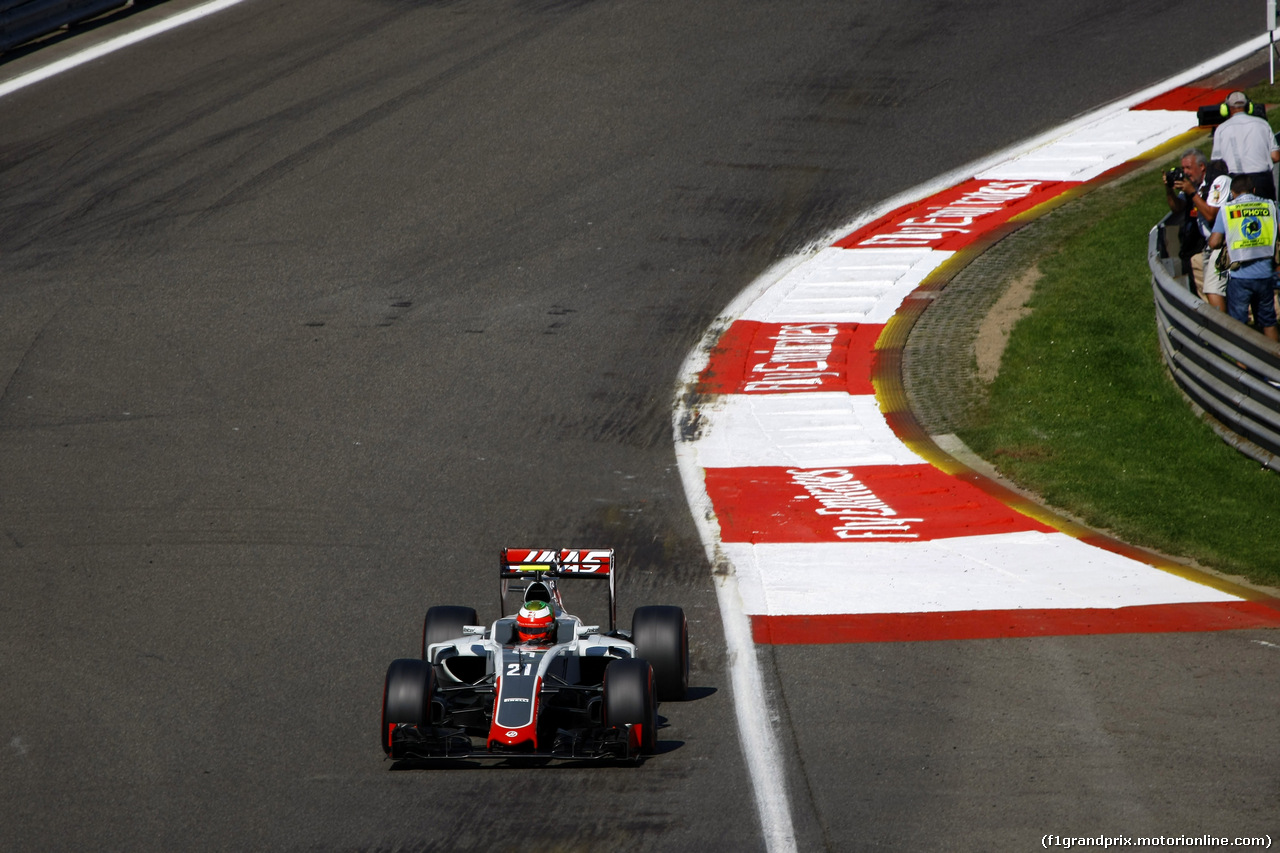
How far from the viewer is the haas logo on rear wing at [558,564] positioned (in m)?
8.42

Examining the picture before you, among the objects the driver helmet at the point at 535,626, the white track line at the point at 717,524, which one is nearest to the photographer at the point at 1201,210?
the white track line at the point at 717,524

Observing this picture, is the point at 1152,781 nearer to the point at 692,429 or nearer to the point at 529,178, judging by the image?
the point at 692,429

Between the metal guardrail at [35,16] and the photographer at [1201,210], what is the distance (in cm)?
1759

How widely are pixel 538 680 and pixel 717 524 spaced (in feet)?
12.3

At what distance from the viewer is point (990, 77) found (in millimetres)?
21266

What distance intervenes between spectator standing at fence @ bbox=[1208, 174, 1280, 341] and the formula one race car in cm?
669

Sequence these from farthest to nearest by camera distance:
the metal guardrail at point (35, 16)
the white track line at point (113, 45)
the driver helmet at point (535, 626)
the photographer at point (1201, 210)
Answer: the metal guardrail at point (35, 16)
the white track line at point (113, 45)
the photographer at point (1201, 210)
the driver helmet at point (535, 626)

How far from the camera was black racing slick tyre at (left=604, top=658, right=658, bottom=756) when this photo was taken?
748 cm

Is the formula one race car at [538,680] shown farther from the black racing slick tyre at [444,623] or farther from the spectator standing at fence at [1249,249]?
the spectator standing at fence at [1249,249]

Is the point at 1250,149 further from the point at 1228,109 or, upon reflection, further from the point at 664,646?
the point at 664,646

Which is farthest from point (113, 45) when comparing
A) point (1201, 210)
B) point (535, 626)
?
point (535, 626)

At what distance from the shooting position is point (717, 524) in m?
11.2

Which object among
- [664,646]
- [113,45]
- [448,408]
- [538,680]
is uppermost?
[113,45]

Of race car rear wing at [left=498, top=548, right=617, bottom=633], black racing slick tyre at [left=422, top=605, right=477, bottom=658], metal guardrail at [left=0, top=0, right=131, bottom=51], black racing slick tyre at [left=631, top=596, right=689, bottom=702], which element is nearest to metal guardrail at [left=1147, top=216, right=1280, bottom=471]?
black racing slick tyre at [left=631, top=596, right=689, bottom=702]
